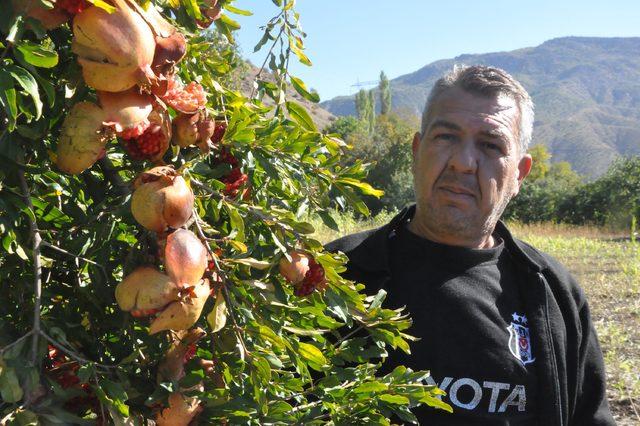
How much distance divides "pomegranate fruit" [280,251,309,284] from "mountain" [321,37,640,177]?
3794 inches

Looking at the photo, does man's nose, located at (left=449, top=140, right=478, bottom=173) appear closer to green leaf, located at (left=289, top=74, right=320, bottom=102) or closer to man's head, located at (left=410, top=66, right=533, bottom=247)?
man's head, located at (left=410, top=66, right=533, bottom=247)

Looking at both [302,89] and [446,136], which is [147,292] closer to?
[302,89]

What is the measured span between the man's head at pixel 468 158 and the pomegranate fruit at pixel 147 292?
1326 mm

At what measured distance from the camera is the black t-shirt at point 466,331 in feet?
5.81

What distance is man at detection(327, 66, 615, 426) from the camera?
71.1 inches

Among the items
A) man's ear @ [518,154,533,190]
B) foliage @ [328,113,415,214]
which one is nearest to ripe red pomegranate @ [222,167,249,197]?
man's ear @ [518,154,533,190]

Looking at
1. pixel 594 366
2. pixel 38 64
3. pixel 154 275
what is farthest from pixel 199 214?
pixel 594 366

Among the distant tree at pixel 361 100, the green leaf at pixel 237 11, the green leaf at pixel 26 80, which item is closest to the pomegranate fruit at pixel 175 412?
the green leaf at pixel 26 80

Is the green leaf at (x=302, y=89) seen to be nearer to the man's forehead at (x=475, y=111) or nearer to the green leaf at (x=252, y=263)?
the green leaf at (x=252, y=263)

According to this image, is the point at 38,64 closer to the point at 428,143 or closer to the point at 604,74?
the point at 428,143

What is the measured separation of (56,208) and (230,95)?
31 centimetres

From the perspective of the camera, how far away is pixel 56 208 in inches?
34.1

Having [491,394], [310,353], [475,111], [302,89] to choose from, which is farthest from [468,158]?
[310,353]

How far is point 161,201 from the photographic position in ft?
2.29
